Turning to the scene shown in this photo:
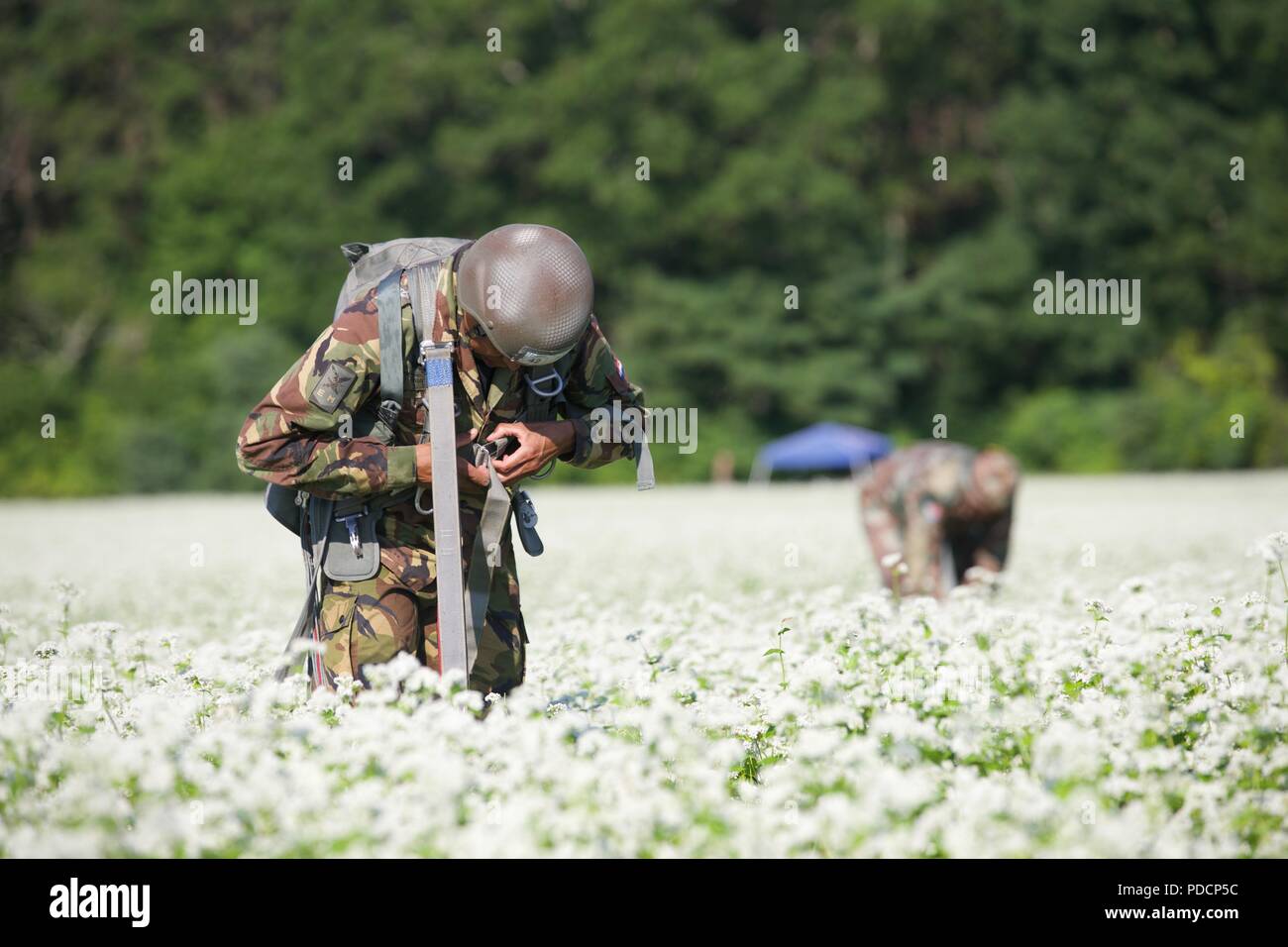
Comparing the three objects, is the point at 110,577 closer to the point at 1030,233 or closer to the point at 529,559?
the point at 529,559

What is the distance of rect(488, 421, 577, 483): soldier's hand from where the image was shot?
568 cm

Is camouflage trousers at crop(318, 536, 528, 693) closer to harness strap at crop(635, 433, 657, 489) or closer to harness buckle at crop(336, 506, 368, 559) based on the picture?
harness buckle at crop(336, 506, 368, 559)

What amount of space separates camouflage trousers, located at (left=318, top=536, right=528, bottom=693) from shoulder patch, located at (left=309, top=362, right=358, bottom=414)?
662mm

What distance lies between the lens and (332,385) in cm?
554

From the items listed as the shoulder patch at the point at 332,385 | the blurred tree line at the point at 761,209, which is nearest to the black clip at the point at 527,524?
the shoulder patch at the point at 332,385

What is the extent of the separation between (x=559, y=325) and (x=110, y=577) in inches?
497

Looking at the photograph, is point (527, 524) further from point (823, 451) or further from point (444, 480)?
point (823, 451)

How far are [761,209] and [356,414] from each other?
50575mm

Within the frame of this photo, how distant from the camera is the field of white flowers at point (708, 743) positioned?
13.2ft

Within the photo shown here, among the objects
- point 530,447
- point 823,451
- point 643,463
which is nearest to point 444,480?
point 530,447
